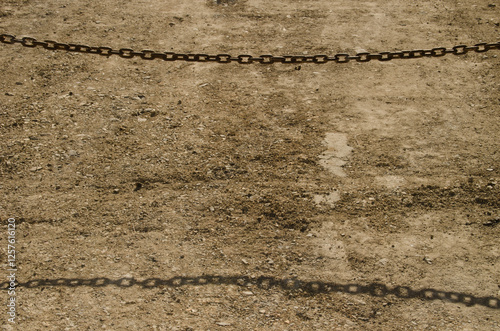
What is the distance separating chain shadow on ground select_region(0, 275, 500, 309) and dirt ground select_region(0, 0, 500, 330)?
13mm

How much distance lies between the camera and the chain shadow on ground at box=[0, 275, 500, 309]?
3.95 meters

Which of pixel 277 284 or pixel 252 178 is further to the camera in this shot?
pixel 252 178

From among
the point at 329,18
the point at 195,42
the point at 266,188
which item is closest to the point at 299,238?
the point at 266,188

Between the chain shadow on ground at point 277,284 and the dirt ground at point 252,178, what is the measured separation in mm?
13

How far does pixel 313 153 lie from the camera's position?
5.25 metres

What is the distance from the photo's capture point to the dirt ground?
12.8ft

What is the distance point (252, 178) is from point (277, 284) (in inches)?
49.0

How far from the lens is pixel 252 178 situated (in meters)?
4.96

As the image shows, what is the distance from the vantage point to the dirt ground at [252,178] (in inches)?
154

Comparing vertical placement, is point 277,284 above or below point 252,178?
below

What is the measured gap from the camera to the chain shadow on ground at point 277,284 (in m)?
3.95

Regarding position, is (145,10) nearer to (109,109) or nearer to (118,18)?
(118,18)

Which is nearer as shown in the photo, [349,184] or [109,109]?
[349,184]

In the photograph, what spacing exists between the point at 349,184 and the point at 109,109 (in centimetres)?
278
